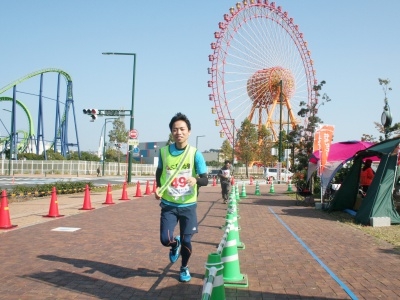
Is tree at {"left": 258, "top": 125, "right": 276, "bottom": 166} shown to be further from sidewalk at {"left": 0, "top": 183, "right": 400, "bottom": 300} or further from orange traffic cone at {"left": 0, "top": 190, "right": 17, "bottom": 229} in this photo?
orange traffic cone at {"left": 0, "top": 190, "right": 17, "bottom": 229}

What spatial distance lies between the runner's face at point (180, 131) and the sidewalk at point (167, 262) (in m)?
1.70

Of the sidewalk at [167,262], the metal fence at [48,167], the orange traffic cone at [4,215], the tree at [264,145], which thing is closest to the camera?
the sidewalk at [167,262]

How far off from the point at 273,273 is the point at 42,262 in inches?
129

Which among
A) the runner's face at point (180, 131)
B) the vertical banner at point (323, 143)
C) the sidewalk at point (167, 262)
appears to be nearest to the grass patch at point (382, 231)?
the sidewalk at point (167, 262)

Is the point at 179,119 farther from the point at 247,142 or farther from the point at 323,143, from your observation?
the point at 247,142

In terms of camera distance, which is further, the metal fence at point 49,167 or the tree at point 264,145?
the tree at point 264,145

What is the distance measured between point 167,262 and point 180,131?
2.32m

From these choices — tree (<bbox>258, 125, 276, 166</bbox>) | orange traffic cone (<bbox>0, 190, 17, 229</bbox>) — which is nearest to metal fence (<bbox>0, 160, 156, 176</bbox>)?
tree (<bbox>258, 125, 276, 166</bbox>)

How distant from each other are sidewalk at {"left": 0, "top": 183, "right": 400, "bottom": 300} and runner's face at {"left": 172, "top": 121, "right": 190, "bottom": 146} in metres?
1.70

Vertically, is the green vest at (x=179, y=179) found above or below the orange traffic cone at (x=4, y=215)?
above

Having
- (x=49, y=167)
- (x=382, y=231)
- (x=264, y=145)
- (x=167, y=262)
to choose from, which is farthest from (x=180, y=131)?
(x=264, y=145)

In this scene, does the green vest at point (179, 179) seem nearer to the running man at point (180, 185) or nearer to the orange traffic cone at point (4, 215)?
the running man at point (180, 185)

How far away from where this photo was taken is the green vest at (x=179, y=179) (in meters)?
5.05

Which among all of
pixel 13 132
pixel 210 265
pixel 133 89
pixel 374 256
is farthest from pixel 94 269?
pixel 13 132
